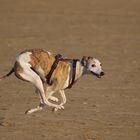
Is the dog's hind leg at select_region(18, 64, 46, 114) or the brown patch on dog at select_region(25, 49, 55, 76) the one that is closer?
the dog's hind leg at select_region(18, 64, 46, 114)

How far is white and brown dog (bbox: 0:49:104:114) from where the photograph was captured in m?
12.0

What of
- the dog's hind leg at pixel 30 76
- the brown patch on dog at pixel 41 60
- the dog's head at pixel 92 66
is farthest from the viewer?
the dog's head at pixel 92 66

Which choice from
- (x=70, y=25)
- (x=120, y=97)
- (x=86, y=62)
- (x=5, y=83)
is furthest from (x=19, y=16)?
(x=86, y=62)

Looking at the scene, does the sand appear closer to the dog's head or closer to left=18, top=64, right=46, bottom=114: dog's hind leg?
left=18, top=64, right=46, bottom=114: dog's hind leg

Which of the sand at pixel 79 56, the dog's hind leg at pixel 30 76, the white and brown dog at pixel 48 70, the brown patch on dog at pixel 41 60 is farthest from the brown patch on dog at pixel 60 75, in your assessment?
the sand at pixel 79 56

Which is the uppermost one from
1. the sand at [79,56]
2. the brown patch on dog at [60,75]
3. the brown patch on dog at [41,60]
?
the brown patch on dog at [41,60]

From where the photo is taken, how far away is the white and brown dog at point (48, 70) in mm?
12016

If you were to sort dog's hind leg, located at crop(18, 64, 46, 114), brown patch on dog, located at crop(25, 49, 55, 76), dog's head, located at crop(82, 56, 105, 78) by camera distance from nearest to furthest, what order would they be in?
dog's hind leg, located at crop(18, 64, 46, 114)
brown patch on dog, located at crop(25, 49, 55, 76)
dog's head, located at crop(82, 56, 105, 78)

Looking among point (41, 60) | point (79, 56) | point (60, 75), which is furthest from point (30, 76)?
point (79, 56)

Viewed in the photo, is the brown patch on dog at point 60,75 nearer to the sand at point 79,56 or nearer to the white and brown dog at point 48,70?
the white and brown dog at point 48,70

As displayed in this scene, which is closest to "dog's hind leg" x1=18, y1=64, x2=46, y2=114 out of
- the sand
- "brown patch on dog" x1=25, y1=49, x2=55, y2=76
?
"brown patch on dog" x1=25, y1=49, x2=55, y2=76

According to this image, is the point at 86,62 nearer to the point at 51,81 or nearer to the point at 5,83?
the point at 51,81

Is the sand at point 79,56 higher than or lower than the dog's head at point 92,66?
lower

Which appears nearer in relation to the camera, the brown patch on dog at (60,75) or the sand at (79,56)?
the sand at (79,56)
